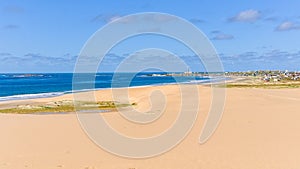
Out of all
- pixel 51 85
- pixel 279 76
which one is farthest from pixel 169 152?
pixel 279 76

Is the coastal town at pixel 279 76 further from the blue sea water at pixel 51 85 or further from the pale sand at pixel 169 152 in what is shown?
the pale sand at pixel 169 152

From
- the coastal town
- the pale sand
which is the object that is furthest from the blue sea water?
the pale sand

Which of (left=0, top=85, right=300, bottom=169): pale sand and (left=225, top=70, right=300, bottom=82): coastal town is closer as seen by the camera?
(left=0, top=85, right=300, bottom=169): pale sand

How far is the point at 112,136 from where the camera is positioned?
41.8 feet

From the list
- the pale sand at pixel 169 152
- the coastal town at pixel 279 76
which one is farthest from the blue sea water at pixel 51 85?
the pale sand at pixel 169 152

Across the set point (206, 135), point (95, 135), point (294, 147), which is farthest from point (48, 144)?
point (294, 147)

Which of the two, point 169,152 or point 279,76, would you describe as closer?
point 169,152

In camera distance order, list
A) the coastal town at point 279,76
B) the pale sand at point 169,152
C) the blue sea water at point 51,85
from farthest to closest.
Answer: the coastal town at point 279,76
the blue sea water at point 51,85
the pale sand at point 169,152

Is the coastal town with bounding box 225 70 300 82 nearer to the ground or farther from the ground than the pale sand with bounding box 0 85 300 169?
farther from the ground

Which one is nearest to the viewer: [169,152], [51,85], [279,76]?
[169,152]

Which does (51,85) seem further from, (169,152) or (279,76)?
(169,152)

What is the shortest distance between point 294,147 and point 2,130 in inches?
451

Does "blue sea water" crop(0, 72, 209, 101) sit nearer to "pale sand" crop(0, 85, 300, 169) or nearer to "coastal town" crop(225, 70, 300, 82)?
"coastal town" crop(225, 70, 300, 82)

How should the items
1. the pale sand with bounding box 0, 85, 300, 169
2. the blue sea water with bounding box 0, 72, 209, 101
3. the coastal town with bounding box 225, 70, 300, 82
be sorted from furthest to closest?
1. the coastal town with bounding box 225, 70, 300, 82
2. the blue sea water with bounding box 0, 72, 209, 101
3. the pale sand with bounding box 0, 85, 300, 169
